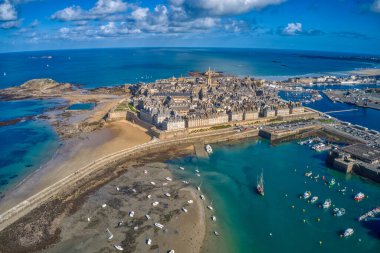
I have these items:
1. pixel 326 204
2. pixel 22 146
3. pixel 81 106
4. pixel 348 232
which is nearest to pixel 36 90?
pixel 81 106

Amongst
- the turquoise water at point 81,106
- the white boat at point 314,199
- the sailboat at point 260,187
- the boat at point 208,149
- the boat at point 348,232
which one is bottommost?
the boat at point 348,232

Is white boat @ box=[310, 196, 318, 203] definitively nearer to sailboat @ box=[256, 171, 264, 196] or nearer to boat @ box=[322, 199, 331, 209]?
boat @ box=[322, 199, 331, 209]

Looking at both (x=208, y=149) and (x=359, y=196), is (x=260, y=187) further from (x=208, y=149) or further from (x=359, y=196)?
(x=208, y=149)

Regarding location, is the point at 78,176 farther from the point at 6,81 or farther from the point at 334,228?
the point at 6,81

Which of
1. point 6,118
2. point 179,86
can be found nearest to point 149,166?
point 6,118

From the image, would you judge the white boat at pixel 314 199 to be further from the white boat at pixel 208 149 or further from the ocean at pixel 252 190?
the white boat at pixel 208 149

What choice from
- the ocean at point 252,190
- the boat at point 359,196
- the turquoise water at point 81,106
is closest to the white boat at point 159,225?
the ocean at point 252,190

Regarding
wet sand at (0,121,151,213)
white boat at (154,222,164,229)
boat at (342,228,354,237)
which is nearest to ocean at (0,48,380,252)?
boat at (342,228,354,237)
